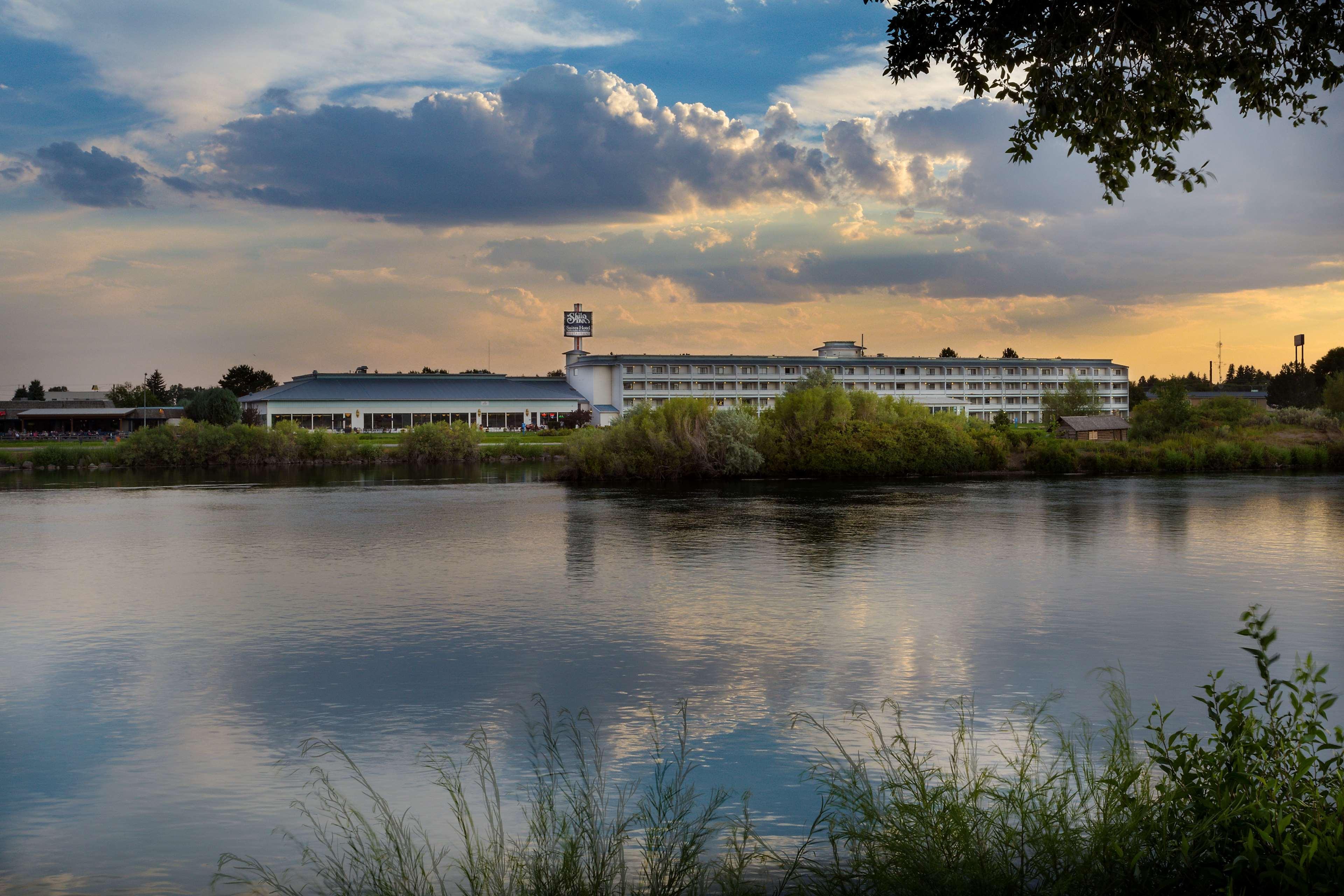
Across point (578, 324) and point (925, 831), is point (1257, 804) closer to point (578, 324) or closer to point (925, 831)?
point (925, 831)

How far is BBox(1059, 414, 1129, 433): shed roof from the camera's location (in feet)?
290

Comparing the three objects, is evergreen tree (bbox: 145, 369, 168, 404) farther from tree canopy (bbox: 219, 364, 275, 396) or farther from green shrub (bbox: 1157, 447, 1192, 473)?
green shrub (bbox: 1157, 447, 1192, 473)

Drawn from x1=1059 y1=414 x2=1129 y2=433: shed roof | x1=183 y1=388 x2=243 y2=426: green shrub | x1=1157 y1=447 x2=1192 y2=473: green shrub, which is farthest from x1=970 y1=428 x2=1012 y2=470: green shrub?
x1=183 y1=388 x2=243 y2=426: green shrub

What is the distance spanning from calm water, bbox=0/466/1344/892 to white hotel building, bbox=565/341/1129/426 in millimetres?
97346

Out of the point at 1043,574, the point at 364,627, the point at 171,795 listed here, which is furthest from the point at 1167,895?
the point at 1043,574

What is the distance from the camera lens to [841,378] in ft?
461

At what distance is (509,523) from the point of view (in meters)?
36.9

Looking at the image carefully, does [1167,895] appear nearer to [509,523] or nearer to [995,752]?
[995,752]

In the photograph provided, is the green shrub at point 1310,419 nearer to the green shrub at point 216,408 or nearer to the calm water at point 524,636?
the calm water at point 524,636

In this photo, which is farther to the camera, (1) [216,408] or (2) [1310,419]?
(1) [216,408]

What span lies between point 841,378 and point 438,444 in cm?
6957

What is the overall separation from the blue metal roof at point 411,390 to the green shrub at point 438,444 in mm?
35404

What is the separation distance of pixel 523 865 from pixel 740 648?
9.45 m

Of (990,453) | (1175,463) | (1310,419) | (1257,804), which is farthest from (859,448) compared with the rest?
(1257,804)
